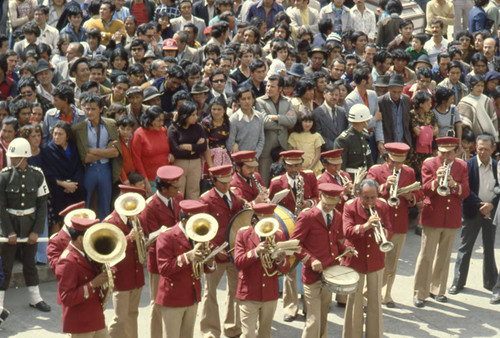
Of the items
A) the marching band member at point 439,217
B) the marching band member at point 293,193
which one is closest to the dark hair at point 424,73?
the marching band member at point 439,217

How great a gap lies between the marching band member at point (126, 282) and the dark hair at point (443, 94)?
21.9ft

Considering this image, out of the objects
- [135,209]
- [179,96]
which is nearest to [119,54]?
[179,96]

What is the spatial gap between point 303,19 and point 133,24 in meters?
3.92

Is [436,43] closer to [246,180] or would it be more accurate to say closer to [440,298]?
[440,298]

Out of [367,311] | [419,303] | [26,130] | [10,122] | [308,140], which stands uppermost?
[10,122]

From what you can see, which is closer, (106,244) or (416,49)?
(106,244)

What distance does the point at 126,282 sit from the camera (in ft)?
33.2

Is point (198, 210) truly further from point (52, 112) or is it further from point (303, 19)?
point (303, 19)

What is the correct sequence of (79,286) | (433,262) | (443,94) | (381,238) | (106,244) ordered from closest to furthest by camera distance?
(106,244) < (79,286) < (381,238) < (433,262) < (443,94)

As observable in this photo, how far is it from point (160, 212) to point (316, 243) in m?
1.81

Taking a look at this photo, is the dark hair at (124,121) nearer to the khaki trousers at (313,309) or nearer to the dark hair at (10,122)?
the dark hair at (10,122)

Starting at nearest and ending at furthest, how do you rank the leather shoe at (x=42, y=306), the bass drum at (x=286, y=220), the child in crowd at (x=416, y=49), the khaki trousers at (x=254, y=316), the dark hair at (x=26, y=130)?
1. the khaki trousers at (x=254, y=316)
2. the bass drum at (x=286, y=220)
3. the leather shoe at (x=42, y=306)
4. the dark hair at (x=26, y=130)
5. the child in crowd at (x=416, y=49)

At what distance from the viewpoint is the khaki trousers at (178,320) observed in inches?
386

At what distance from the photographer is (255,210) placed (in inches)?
392
